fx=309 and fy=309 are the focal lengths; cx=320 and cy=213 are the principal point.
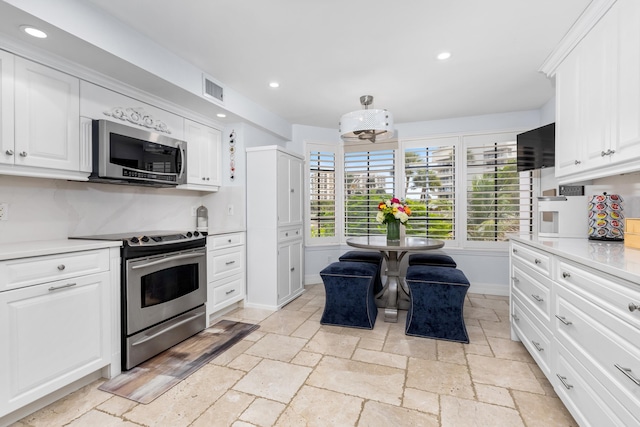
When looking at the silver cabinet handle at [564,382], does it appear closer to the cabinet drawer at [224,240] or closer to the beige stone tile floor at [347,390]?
the beige stone tile floor at [347,390]

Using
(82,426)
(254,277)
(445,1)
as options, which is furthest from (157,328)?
(445,1)

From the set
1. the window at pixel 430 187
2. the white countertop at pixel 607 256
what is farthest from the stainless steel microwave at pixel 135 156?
the white countertop at pixel 607 256

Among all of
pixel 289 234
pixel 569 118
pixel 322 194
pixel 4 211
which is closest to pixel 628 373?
pixel 569 118

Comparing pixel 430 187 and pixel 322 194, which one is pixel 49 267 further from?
pixel 430 187

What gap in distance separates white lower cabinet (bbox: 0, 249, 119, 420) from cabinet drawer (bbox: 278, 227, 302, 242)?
1.87m

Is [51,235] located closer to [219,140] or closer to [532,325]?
[219,140]

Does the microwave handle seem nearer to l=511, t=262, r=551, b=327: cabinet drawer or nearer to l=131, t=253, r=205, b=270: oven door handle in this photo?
l=131, t=253, r=205, b=270: oven door handle

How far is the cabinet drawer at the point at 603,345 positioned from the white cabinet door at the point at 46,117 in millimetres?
3213

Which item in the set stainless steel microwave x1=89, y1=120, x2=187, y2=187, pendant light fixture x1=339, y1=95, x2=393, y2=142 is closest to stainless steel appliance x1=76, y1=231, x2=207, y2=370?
stainless steel microwave x1=89, y1=120, x2=187, y2=187

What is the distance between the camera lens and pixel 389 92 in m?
3.47

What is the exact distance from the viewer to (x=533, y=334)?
217cm

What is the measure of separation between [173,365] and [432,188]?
377 cm

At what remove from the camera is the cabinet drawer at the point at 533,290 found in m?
1.93

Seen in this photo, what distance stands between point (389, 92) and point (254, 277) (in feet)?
8.69
